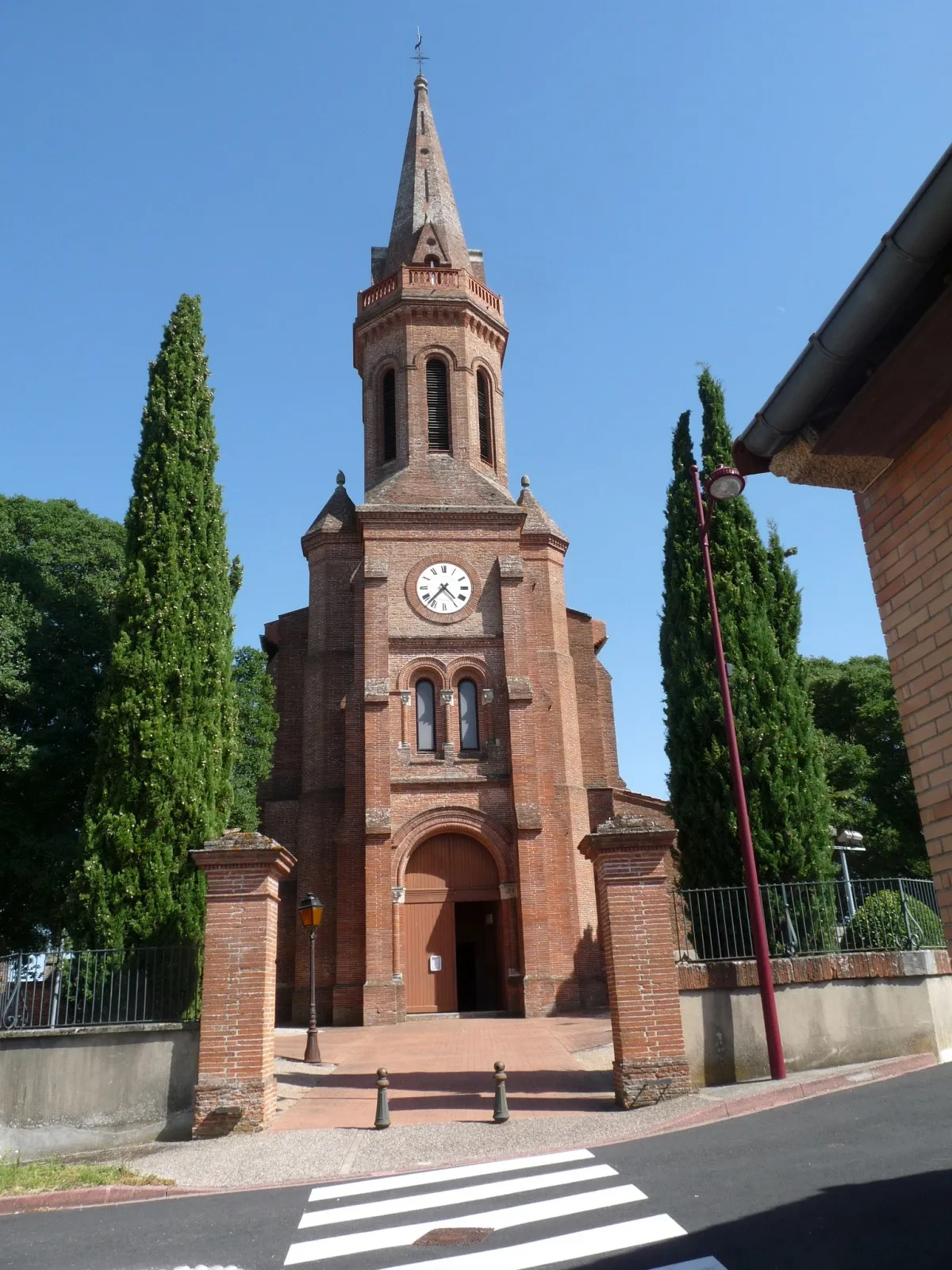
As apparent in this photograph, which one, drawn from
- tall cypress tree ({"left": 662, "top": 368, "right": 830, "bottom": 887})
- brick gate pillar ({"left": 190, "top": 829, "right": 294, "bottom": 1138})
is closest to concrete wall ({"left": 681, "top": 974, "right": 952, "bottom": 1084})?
tall cypress tree ({"left": 662, "top": 368, "right": 830, "bottom": 887})

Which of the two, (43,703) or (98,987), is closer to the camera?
(98,987)

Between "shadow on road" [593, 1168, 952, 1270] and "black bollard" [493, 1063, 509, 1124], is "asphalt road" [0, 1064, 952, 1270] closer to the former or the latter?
"shadow on road" [593, 1168, 952, 1270]

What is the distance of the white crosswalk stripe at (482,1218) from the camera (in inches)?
245

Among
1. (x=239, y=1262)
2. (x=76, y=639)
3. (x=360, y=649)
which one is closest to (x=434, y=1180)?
(x=239, y=1262)

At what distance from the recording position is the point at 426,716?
83.6 feet

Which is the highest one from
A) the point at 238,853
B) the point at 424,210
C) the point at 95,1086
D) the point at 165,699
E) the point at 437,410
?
the point at 424,210

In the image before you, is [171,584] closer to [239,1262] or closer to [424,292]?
[239,1262]

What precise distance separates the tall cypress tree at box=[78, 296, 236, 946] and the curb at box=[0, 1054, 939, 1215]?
4962 mm

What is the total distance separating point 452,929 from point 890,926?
12242 mm

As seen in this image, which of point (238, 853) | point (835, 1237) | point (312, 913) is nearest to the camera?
point (835, 1237)

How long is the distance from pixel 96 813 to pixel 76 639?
7234mm

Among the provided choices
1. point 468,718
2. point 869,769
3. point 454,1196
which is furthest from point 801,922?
point 869,769

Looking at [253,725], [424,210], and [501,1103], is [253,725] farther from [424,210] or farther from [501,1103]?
[424,210]

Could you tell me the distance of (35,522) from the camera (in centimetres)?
2200
